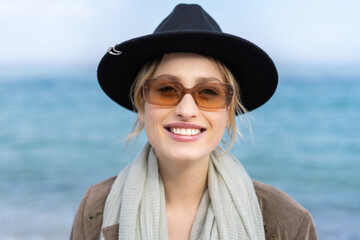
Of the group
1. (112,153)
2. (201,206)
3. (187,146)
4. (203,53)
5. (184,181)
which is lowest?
(201,206)

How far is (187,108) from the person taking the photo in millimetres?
2127

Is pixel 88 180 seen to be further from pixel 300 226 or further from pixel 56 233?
pixel 300 226

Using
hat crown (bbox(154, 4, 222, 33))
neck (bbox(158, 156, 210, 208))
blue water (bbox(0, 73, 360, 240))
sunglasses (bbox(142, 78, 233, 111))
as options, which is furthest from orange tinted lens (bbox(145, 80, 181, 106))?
blue water (bbox(0, 73, 360, 240))

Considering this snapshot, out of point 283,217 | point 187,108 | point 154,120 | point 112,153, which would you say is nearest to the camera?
point 187,108

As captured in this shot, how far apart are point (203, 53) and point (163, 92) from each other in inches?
12.3

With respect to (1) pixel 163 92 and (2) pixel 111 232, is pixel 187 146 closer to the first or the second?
(1) pixel 163 92

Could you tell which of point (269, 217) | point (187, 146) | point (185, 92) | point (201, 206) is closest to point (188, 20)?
point (185, 92)

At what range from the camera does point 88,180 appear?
900 centimetres

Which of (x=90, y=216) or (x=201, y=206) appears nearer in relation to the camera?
(x=201, y=206)

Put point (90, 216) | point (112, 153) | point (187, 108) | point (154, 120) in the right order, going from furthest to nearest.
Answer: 1. point (112, 153)
2. point (90, 216)
3. point (154, 120)
4. point (187, 108)

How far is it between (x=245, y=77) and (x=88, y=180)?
281 inches

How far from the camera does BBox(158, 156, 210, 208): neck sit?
2434 mm

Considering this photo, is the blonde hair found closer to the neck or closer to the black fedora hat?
the black fedora hat

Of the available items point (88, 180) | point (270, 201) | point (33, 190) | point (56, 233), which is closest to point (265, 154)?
point (88, 180)
